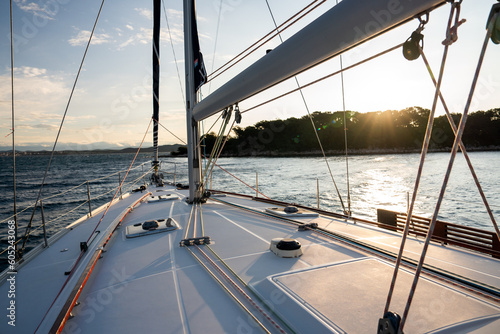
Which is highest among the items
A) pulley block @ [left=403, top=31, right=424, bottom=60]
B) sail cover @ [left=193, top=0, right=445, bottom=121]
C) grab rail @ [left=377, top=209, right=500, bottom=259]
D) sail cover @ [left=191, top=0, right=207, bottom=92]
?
sail cover @ [left=191, top=0, right=207, bottom=92]

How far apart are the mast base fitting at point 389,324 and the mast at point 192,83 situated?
155 inches

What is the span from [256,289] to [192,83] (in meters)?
3.87

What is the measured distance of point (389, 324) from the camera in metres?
1.16

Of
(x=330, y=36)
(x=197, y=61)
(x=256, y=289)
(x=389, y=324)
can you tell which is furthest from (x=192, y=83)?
(x=389, y=324)

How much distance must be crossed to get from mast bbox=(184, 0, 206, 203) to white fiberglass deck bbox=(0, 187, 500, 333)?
188cm

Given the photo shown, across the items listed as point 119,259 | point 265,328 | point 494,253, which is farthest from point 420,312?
point 119,259

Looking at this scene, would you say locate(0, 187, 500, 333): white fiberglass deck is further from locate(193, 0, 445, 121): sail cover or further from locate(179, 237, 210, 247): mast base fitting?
locate(193, 0, 445, 121): sail cover

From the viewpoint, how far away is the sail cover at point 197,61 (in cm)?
459

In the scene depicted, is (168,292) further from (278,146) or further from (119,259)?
(278,146)

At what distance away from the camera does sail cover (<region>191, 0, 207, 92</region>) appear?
4590mm

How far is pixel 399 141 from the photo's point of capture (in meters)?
73.4

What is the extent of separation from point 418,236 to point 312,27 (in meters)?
2.45

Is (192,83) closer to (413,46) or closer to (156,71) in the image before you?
(413,46)

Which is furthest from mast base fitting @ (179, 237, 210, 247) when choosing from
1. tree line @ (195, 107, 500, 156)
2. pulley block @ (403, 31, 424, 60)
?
tree line @ (195, 107, 500, 156)
